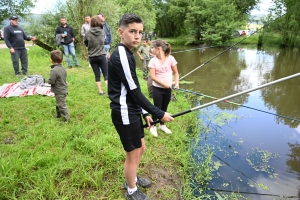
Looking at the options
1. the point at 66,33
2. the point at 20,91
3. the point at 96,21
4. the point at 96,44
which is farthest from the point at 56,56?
the point at 66,33

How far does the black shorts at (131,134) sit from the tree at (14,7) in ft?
99.3

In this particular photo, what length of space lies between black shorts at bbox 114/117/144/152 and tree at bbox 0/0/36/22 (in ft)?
99.3

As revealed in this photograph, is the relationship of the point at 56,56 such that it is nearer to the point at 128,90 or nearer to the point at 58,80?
the point at 58,80

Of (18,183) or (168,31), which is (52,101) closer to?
(18,183)

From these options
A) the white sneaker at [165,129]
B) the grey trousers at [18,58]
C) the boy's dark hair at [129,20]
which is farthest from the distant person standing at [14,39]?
the boy's dark hair at [129,20]

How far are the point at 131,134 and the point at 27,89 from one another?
4366mm

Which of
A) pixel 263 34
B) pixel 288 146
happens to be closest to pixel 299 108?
pixel 288 146

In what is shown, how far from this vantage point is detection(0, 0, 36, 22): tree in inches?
987

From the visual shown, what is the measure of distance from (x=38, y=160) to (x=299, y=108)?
20.2 feet

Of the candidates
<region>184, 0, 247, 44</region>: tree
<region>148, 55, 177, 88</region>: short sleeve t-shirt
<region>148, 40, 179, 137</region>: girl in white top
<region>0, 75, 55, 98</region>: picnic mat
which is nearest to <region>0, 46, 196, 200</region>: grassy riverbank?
<region>0, 75, 55, 98</region>: picnic mat

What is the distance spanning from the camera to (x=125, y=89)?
171cm

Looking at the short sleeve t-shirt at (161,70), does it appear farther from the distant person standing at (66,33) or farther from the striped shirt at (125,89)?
the distant person standing at (66,33)

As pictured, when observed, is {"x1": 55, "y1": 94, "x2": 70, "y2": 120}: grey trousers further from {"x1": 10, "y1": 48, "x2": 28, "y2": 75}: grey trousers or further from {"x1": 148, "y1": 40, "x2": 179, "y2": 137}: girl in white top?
{"x1": 10, "y1": 48, "x2": 28, "y2": 75}: grey trousers

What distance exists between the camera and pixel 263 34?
2398 cm
